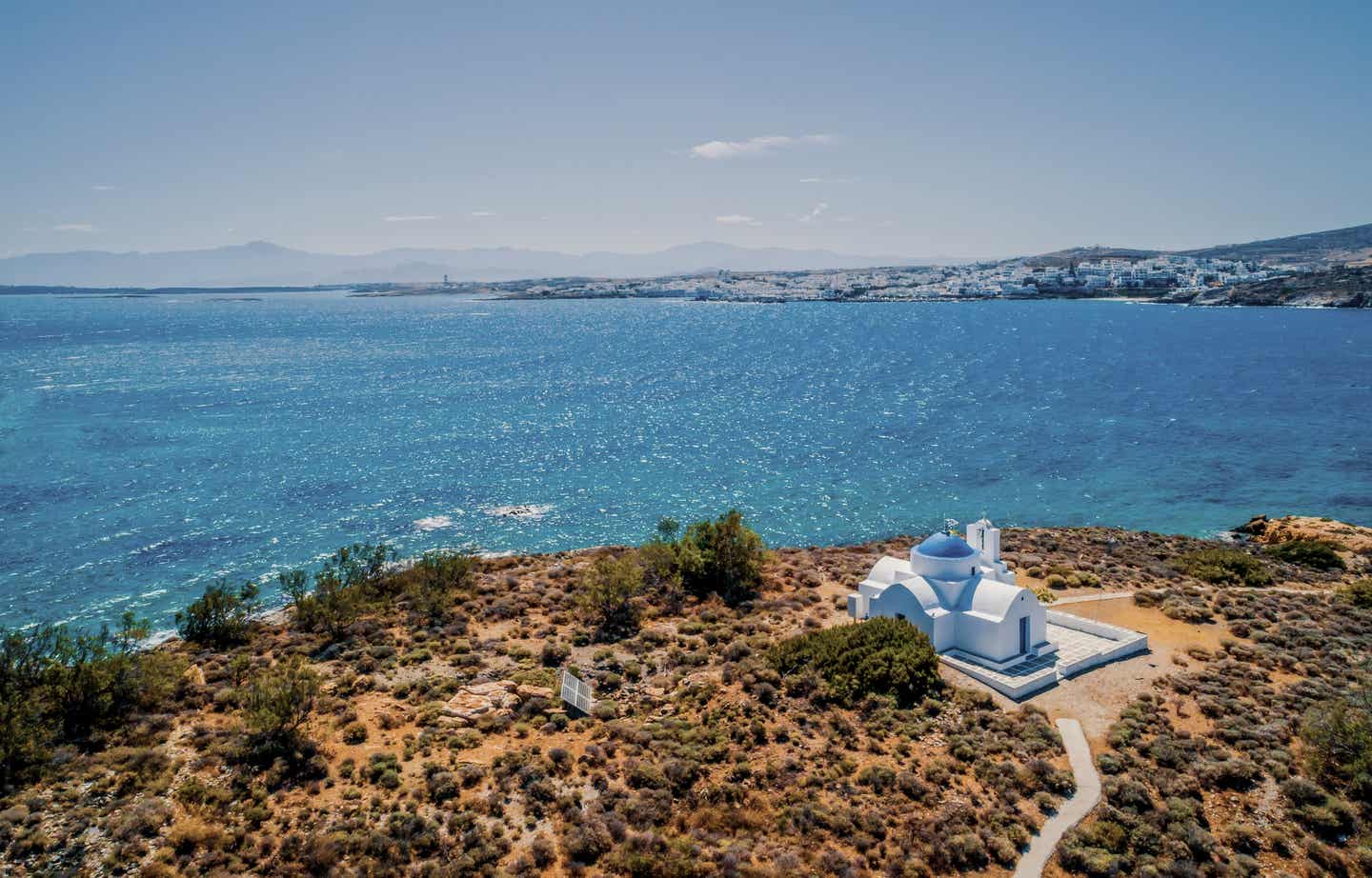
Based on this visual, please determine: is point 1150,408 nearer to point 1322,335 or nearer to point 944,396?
point 944,396

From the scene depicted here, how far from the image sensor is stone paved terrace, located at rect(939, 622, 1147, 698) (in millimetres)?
28156

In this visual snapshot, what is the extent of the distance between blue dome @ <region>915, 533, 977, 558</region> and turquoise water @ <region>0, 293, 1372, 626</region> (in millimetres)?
21742

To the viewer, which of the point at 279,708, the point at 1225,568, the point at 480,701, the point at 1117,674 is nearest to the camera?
the point at 279,708

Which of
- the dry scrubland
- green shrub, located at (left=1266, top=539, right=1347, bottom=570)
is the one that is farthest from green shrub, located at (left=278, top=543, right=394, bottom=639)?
green shrub, located at (left=1266, top=539, right=1347, bottom=570)

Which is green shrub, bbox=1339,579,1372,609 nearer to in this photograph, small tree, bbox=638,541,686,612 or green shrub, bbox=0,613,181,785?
small tree, bbox=638,541,686,612

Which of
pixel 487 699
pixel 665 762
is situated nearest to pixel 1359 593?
pixel 665 762

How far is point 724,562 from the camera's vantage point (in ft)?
131

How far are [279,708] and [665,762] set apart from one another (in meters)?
12.0

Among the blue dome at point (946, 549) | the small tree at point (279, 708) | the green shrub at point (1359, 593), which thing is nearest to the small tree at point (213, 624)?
the small tree at point (279, 708)

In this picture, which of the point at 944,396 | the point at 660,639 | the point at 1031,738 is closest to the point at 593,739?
the point at 660,639

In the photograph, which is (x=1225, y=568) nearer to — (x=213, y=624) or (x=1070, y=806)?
(x=1070, y=806)

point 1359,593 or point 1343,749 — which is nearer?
point 1343,749

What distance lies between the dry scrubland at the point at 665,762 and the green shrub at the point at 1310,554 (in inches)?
402

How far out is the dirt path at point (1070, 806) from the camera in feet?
64.0
